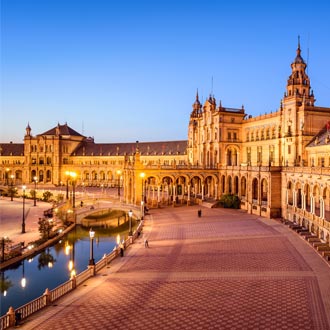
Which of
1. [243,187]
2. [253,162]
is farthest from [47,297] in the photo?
[253,162]

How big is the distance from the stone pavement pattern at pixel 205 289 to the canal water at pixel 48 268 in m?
6.46

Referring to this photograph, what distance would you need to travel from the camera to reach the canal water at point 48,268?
30.9 meters

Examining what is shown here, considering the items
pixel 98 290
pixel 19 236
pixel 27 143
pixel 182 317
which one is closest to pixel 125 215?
pixel 19 236

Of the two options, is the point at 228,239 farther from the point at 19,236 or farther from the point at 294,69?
the point at 294,69

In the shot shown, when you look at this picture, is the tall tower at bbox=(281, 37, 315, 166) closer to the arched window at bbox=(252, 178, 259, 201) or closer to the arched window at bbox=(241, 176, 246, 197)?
the arched window at bbox=(252, 178, 259, 201)

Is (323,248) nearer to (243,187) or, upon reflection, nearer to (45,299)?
(45,299)

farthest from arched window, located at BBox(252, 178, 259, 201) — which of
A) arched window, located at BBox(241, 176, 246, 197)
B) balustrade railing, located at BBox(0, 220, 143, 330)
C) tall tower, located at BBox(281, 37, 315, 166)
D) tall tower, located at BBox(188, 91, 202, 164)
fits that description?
balustrade railing, located at BBox(0, 220, 143, 330)

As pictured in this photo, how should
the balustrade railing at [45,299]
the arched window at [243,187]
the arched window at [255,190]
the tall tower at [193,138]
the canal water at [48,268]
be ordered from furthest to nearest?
1. the tall tower at [193,138]
2. the arched window at [243,187]
3. the arched window at [255,190]
4. the canal water at [48,268]
5. the balustrade railing at [45,299]

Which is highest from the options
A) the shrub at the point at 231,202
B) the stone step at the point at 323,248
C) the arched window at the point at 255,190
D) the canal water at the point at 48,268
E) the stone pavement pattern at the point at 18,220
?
the arched window at the point at 255,190

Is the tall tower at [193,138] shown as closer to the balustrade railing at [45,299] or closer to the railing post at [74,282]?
Result: the balustrade railing at [45,299]

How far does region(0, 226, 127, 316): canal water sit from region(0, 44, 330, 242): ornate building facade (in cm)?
2180

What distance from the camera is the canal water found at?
3092 centimetres

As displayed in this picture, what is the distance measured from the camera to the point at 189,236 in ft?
140

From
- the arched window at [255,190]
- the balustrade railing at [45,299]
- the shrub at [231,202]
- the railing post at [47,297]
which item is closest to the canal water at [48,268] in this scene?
the balustrade railing at [45,299]
